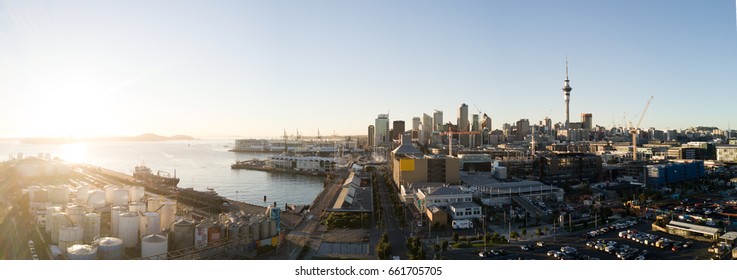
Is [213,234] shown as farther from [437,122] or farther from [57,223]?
[437,122]

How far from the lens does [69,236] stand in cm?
399

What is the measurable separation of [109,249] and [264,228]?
128 cm

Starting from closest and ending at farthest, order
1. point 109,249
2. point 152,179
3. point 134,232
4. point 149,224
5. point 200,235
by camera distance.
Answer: point 109,249 < point 200,235 < point 134,232 < point 149,224 < point 152,179

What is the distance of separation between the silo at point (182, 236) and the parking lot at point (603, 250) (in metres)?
2.56

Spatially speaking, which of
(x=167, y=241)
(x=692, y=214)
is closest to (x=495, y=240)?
(x=167, y=241)

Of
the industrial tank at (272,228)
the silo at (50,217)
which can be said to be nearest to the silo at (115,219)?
the silo at (50,217)

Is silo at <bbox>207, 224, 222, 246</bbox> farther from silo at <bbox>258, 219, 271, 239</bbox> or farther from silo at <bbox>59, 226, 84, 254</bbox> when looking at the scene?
silo at <bbox>59, 226, 84, 254</bbox>

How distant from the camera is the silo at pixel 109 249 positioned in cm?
352

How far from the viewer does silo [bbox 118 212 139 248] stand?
13.6 feet

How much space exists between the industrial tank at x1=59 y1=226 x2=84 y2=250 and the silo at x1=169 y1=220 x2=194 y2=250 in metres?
0.83

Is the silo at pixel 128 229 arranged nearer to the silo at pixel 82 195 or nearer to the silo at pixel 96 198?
the silo at pixel 96 198

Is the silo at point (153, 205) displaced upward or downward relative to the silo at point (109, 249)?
upward

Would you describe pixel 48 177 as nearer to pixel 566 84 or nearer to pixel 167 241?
pixel 167 241

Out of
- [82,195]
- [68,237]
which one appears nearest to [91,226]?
[68,237]
